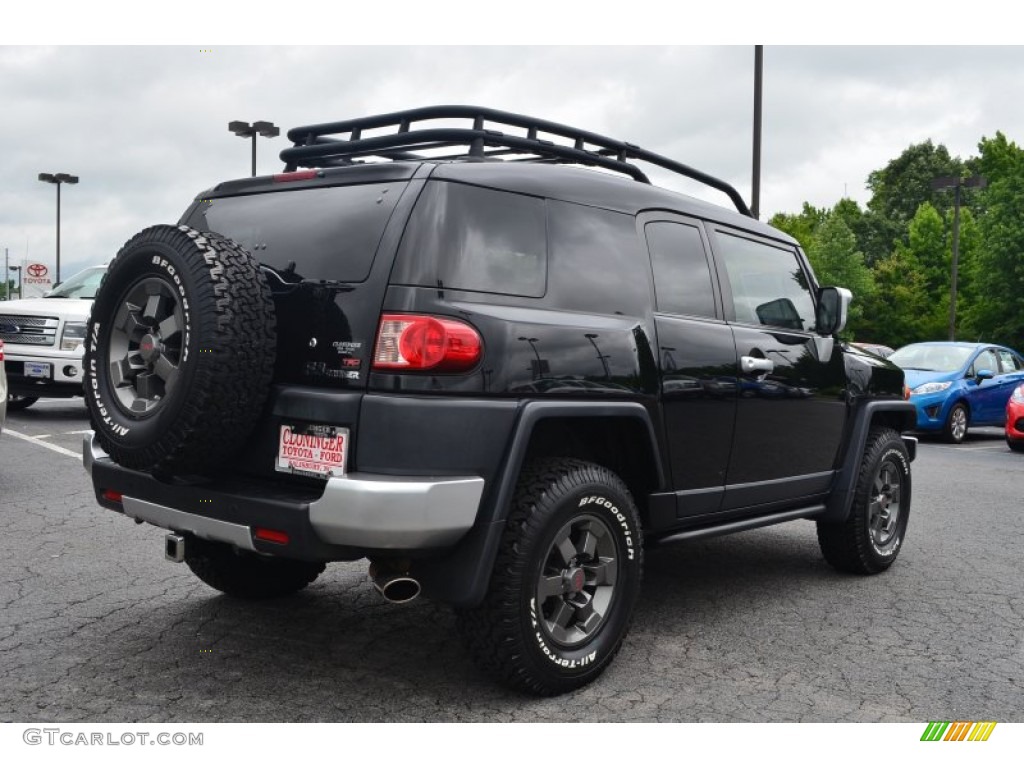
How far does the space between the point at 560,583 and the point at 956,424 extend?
12.3 metres

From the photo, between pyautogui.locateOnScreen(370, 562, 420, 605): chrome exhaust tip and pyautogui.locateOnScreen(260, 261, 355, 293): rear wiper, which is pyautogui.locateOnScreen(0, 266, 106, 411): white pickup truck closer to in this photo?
pyautogui.locateOnScreen(260, 261, 355, 293): rear wiper

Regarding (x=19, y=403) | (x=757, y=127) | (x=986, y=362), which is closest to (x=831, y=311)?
(x=986, y=362)

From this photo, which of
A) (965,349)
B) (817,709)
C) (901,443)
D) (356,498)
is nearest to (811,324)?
(901,443)

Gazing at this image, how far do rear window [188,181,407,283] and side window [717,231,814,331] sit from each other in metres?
1.93

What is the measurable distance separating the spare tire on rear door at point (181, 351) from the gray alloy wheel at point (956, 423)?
41.7 feet

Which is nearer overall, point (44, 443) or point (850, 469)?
point (850, 469)

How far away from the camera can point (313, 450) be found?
3389 millimetres

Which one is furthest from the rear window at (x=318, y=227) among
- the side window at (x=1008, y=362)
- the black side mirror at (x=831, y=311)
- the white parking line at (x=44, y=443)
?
the side window at (x=1008, y=362)

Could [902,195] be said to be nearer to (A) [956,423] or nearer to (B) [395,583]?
(A) [956,423]

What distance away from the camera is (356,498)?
10.3ft

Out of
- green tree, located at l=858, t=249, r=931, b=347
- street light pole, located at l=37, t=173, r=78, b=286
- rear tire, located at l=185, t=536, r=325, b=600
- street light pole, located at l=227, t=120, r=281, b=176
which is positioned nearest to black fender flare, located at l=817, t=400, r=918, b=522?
rear tire, located at l=185, t=536, r=325, b=600

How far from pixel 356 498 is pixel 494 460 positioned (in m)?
0.49

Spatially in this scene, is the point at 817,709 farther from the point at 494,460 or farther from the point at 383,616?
the point at 383,616

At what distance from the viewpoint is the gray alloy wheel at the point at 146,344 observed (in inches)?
138
